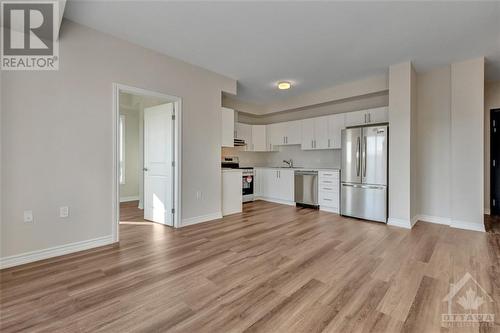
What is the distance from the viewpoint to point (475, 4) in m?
2.45

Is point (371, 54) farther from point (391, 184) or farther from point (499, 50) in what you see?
point (391, 184)

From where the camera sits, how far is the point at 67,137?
2.79 meters

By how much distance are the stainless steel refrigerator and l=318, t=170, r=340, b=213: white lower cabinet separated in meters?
0.20

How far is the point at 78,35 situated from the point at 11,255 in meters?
2.62

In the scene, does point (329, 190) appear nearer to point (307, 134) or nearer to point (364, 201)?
point (364, 201)

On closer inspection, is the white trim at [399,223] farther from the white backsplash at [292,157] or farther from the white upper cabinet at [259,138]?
the white upper cabinet at [259,138]

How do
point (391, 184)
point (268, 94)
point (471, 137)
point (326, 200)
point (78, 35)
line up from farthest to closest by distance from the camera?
1. point (268, 94)
2. point (326, 200)
3. point (391, 184)
4. point (471, 137)
5. point (78, 35)

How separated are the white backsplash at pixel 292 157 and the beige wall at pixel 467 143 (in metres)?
2.25

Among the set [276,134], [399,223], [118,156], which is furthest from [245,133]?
[399,223]

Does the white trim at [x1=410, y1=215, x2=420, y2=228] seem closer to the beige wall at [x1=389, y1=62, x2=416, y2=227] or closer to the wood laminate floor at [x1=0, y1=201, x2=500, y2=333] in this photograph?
the beige wall at [x1=389, y1=62, x2=416, y2=227]

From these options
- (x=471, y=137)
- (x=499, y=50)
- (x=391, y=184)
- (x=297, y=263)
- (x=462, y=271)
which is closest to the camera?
(x=462, y=271)

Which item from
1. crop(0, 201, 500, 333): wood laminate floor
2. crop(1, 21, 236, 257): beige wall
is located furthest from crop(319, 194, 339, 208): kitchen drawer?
crop(1, 21, 236, 257): beige wall

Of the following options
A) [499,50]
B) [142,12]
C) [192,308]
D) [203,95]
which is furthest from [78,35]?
[499,50]

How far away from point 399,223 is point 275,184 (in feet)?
9.77
